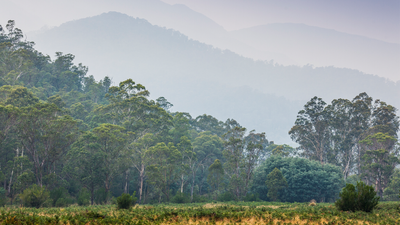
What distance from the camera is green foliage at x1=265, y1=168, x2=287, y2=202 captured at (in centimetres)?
3994

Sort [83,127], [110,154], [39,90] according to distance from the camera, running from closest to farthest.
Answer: [110,154]
[83,127]
[39,90]

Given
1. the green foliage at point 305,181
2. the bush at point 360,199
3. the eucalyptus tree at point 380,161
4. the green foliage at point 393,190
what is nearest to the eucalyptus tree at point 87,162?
the green foliage at point 305,181

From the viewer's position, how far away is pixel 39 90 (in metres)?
53.3

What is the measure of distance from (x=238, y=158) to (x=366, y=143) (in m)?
21.4

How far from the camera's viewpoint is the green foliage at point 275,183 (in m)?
39.9

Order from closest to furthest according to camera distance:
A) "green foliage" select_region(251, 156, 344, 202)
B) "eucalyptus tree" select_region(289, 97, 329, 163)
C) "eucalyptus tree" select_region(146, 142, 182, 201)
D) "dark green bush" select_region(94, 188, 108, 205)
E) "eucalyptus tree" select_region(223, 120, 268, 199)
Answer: "dark green bush" select_region(94, 188, 108, 205)
"eucalyptus tree" select_region(146, 142, 182, 201)
"green foliage" select_region(251, 156, 344, 202)
"eucalyptus tree" select_region(223, 120, 268, 199)
"eucalyptus tree" select_region(289, 97, 329, 163)

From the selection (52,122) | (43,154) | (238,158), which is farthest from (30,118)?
(238,158)

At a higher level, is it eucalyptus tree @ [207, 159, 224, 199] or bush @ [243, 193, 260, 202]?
eucalyptus tree @ [207, 159, 224, 199]

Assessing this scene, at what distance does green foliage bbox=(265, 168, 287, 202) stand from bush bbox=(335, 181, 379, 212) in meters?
23.1

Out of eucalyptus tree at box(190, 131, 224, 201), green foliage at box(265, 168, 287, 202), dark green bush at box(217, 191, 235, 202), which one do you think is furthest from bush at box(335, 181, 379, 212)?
eucalyptus tree at box(190, 131, 224, 201)

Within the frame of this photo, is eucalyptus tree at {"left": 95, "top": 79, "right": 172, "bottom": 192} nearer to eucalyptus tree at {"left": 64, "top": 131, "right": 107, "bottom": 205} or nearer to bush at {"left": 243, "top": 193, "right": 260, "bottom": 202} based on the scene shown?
eucalyptus tree at {"left": 64, "top": 131, "right": 107, "bottom": 205}

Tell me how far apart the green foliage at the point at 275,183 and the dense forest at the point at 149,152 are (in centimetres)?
14

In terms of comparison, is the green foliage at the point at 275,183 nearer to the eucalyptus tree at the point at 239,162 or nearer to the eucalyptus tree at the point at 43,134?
the eucalyptus tree at the point at 239,162

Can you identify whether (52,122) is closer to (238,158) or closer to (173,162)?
(173,162)
